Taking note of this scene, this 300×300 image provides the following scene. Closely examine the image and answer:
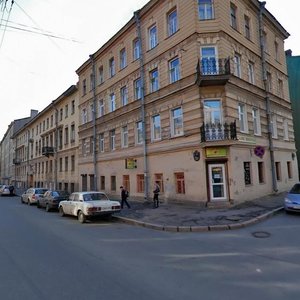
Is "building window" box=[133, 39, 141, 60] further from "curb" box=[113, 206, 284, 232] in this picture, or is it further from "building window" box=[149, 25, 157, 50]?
"curb" box=[113, 206, 284, 232]

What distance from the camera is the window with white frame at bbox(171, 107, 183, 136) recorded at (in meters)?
18.1

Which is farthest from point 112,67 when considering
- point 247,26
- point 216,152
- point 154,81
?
point 216,152

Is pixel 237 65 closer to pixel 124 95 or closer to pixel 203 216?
pixel 124 95

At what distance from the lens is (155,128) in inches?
795

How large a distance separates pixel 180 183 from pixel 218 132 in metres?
3.97

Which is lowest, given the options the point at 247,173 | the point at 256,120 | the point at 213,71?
the point at 247,173

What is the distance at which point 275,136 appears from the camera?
2192 cm

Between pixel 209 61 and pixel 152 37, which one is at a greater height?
pixel 152 37

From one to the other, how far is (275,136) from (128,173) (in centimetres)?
1145

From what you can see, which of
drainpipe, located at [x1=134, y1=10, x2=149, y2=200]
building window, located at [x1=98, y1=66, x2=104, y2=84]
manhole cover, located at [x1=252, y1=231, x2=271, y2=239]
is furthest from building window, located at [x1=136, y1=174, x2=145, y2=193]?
manhole cover, located at [x1=252, y1=231, x2=271, y2=239]

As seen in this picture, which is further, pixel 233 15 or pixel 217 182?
pixel 233 15

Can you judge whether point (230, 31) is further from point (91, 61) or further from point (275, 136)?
point (91, 61)

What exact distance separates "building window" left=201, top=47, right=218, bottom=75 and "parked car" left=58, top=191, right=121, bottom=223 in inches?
346

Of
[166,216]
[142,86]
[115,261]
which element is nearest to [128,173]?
[142,86]
